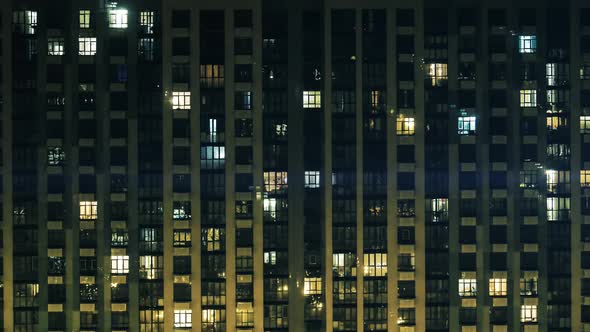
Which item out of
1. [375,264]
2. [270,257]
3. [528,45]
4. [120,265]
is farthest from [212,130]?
[528,45]

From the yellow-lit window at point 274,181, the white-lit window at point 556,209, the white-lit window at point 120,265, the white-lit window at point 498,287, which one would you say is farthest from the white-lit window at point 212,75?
the white-lit window at point 556,209

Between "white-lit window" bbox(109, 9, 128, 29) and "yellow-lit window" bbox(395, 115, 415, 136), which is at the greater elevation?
"white-lit window" bbox(109, 9, 128, 29)

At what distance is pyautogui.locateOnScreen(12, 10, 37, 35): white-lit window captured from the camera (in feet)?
109

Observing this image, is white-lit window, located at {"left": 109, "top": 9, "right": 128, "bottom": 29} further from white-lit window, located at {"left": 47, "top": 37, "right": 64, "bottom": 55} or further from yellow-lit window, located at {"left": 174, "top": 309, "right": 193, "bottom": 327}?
yellow-lit window, located at {"left": 174, "top": 309, "right": 193, "bottom": 327}

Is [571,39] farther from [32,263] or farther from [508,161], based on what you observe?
[32,263]

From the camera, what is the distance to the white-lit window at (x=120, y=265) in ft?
110

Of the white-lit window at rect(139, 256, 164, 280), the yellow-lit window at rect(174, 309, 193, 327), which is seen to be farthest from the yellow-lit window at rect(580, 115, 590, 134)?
the white-lit window at rect(139, 256, 164, 280)

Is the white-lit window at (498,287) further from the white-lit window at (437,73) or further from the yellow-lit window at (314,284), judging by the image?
the white-lit window at (437,73)

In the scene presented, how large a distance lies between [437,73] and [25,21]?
58.8 ft

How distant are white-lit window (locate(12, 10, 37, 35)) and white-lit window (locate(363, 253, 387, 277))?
17.4 m

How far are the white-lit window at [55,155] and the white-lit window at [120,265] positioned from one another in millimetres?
4820

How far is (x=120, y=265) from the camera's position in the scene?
3366 cm

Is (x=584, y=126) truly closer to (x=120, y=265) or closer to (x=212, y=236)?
(x=212, y=236)

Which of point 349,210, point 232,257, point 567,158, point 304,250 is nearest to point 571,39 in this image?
point 567,158
